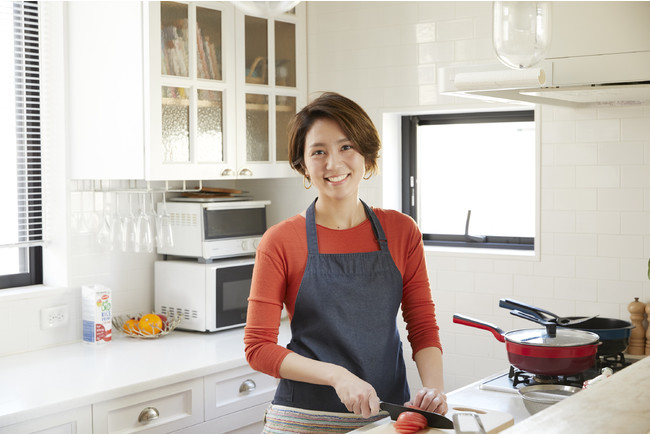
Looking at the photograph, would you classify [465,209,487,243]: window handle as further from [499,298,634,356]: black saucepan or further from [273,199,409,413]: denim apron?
[273,199,409,413]: denim apron

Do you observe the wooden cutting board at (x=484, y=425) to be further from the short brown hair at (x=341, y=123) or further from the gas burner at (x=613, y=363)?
the gas burner at (x=613, y=363)

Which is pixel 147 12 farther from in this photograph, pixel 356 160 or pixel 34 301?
pixel 356 160

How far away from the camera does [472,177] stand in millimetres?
3824

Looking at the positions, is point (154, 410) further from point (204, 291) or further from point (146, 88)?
point (146, 88)

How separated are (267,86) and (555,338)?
1.89 m

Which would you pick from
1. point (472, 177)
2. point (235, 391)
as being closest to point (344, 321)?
point (235, 391)

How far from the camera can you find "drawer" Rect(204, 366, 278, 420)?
3.03 m

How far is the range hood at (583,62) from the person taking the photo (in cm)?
201

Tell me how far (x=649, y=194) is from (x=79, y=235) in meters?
2.38

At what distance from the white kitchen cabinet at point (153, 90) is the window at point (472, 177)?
93 centimetres

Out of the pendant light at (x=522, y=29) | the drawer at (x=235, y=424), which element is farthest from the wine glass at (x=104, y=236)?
the pendant light at (x=522, y=29)

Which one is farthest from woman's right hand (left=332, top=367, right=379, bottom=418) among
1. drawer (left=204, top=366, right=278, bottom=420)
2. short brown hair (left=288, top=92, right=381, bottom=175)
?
drawer (left=204, top=366, right=278, bottom=420)

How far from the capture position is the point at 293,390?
2.04 metres

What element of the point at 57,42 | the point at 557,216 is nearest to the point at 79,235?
the point at 57,42
